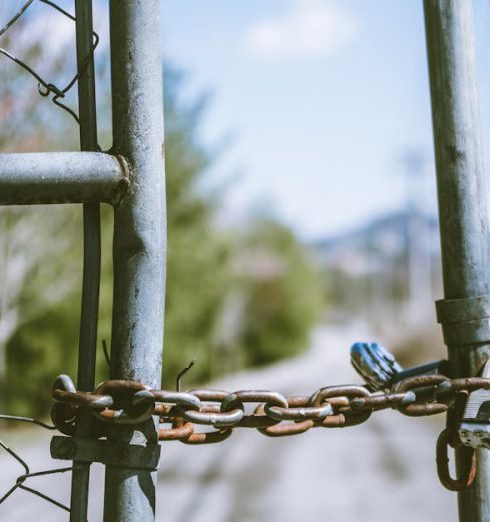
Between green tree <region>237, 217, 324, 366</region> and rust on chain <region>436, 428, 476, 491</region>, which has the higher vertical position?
green tree <region>237, 217, 324, 366</region>

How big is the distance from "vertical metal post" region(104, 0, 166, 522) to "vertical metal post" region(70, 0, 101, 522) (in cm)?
3

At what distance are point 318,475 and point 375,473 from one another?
2.31ft

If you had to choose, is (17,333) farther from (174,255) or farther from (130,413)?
(130,413)

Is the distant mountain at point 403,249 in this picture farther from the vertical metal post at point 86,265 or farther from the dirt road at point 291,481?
the dirt road at point 291,481

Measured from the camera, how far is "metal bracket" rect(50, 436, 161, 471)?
0.95 metres

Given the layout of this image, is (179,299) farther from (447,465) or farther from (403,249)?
(403,249)

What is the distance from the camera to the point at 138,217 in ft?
3.28

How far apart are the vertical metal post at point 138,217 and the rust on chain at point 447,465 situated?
43cm

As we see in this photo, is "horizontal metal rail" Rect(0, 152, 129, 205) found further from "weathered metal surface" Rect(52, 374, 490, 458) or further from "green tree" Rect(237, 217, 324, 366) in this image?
"green tree" Rect(237, 217, 324, 366)

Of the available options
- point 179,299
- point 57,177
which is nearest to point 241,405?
point 57,177

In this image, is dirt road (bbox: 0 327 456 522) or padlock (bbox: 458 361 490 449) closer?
padlock (bbox: 458 361 490 449)

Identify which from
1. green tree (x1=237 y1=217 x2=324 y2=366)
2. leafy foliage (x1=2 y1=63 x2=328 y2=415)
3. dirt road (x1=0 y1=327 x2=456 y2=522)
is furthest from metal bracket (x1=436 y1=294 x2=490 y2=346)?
green tree (x1=237 y1=217 x2=324 y2=366)

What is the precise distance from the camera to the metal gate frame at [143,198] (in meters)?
0.96

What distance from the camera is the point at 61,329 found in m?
13.9
